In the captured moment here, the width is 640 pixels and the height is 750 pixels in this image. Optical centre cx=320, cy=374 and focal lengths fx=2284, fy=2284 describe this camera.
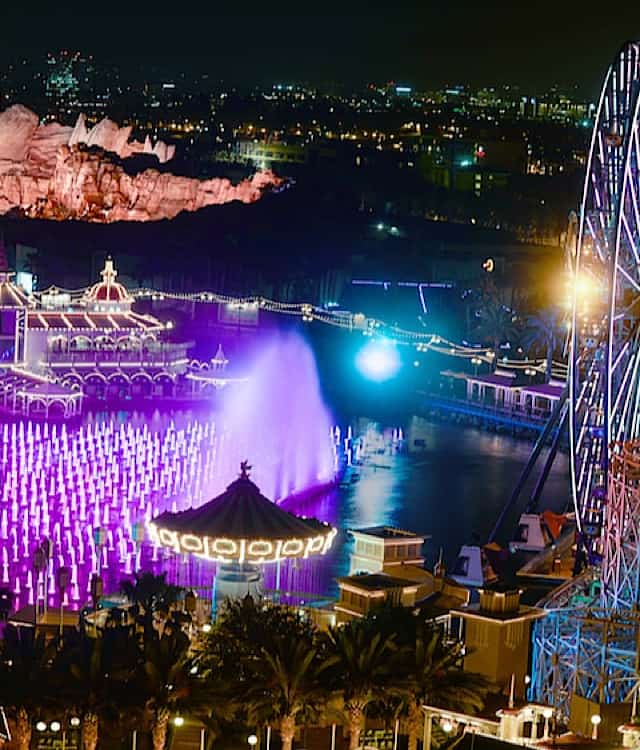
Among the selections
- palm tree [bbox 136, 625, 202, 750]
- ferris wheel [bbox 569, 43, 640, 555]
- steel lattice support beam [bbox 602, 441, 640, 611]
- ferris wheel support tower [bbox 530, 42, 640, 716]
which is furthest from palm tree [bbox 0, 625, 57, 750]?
ferris wheel [bbox 569, 43, 640, 555]

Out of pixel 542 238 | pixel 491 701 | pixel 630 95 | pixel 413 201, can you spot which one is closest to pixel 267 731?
pixel 491 701

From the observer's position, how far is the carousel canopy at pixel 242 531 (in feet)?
99.7

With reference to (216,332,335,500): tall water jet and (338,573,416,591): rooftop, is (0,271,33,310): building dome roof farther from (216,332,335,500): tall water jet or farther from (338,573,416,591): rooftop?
(338,573,416,591): rooftop

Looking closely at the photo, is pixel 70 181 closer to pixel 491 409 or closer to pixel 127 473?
pixel 491 409

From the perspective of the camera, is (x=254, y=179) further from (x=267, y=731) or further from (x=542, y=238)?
(x=267, y=731)

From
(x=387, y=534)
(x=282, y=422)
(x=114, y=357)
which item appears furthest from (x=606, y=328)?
(x=114, y=357)

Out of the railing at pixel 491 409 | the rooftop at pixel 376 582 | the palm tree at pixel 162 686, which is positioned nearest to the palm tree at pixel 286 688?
the palm tree at pixel 162 686

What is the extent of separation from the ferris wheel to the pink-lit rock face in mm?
64491

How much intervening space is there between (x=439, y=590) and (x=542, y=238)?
7538 cm

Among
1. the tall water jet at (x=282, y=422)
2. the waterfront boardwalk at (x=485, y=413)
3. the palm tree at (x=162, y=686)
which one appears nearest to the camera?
the palm tree at (x=162, y=686)

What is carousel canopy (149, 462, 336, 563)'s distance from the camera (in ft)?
99.7

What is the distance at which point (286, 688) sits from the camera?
2439 centimetres

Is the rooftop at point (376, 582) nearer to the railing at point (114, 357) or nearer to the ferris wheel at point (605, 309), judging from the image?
the ferris wheel at point (605, 309)

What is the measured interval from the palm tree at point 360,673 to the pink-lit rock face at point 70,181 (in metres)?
71.7
